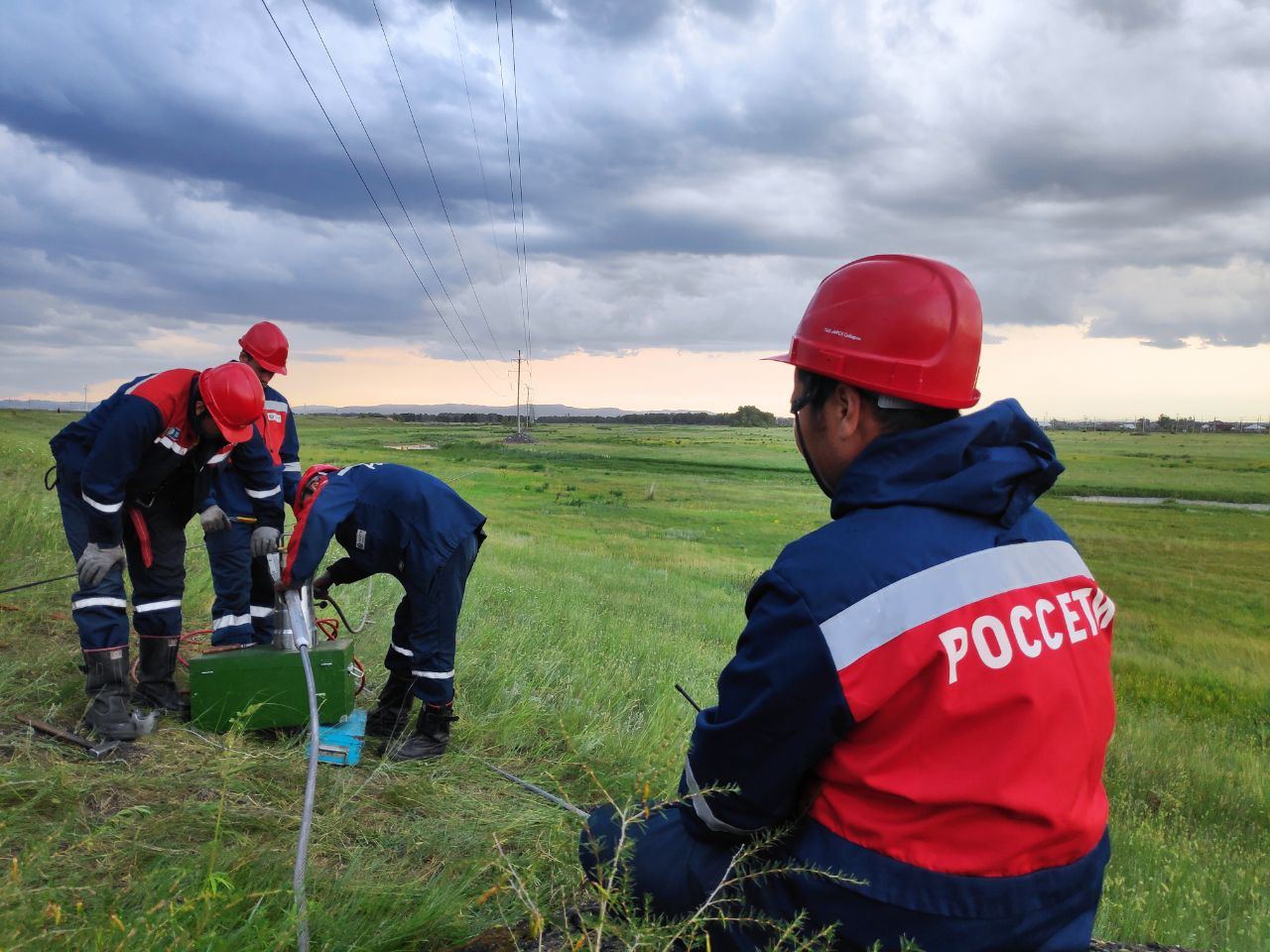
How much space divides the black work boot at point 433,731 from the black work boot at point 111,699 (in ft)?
4.40

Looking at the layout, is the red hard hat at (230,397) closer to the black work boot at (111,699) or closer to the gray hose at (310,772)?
the gray hose at (310,772)

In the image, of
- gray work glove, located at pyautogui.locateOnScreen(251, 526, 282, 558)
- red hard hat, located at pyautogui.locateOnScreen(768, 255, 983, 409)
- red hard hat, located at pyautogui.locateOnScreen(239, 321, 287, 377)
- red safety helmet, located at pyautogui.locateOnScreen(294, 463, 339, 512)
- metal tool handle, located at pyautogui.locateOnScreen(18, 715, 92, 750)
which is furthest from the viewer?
red hard hat, located at pyautogui.locateOnScreen(239, 321, 287, 377)

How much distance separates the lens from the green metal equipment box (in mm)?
4309

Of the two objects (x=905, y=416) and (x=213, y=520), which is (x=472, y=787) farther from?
(x=213, y=520)

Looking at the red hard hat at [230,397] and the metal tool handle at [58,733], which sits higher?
the red hard hat at [230,397]

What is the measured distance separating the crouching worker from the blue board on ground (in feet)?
0.80

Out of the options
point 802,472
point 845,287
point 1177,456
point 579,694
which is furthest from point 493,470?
point 1177,456

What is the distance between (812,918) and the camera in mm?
1832

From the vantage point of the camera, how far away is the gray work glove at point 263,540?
5445mm

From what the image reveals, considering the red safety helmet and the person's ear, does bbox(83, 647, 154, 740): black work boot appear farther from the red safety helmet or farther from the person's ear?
the person's ear

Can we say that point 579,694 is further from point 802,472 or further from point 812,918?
Answer: point 802,472

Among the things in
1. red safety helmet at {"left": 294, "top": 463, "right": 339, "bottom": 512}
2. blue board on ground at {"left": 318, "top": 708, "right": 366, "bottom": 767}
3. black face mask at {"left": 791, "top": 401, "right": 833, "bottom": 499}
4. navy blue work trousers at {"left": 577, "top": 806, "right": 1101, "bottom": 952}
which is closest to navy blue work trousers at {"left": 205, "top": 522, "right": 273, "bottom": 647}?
red safety helmet at {"left": 294, "top": 463, "right": 339, "bottom": 512}

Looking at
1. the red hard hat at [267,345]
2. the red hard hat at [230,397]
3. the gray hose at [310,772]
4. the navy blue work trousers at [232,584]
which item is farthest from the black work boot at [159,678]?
the red hard hat at [267,345]

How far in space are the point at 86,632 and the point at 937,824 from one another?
460 cm
